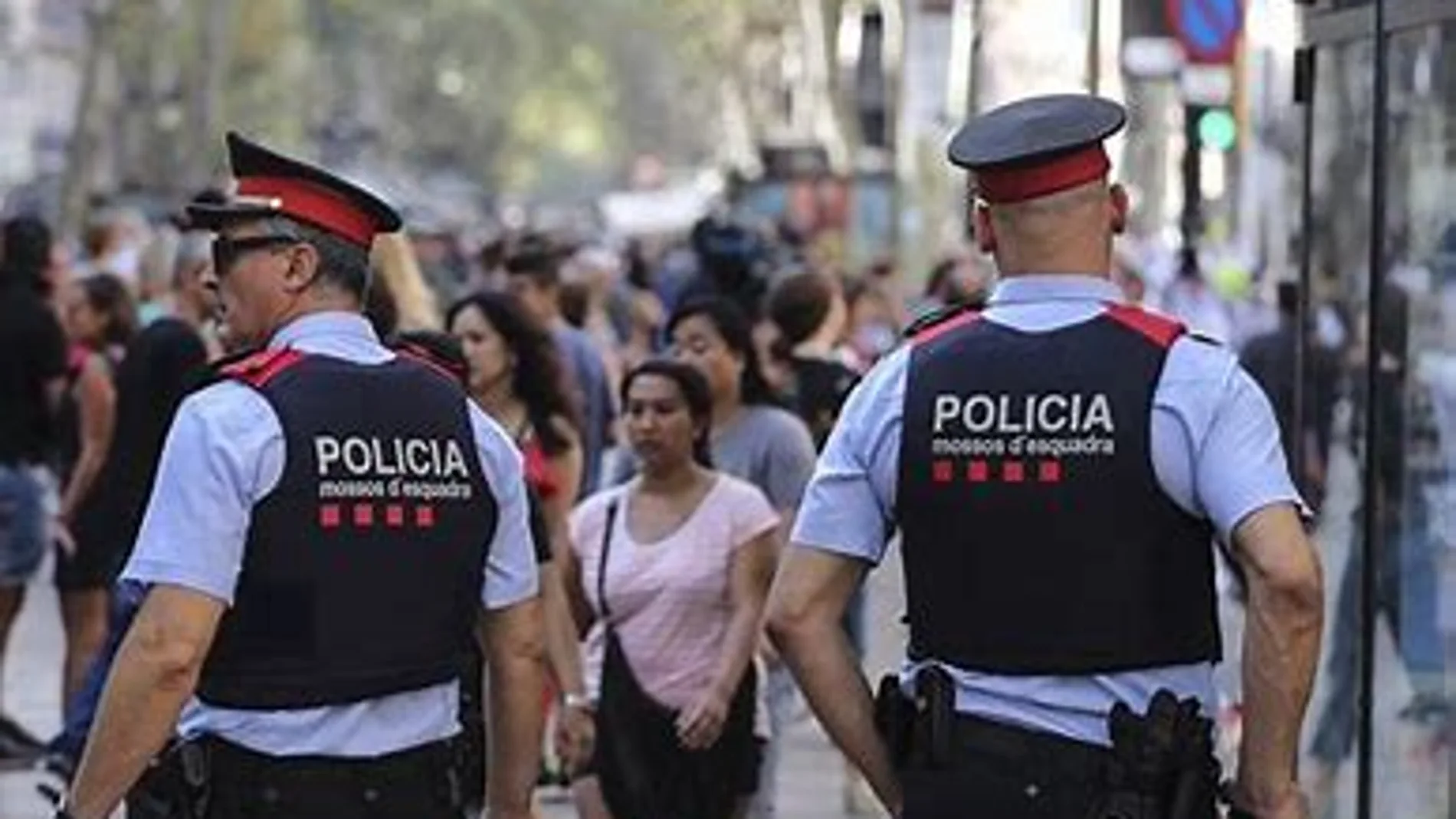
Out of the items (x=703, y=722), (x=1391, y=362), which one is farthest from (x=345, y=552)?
(x=1391, y=362)

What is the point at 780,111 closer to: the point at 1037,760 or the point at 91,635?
the point at 91,635

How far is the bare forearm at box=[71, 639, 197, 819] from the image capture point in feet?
20.4

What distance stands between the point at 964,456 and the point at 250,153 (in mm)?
1290

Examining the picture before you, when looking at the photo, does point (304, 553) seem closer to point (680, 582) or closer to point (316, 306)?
A: point (316, 306)

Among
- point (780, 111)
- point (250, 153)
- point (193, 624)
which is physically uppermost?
point (250, 153)

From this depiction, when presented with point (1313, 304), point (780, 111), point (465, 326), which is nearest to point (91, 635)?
point (465, 326)

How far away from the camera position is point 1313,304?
37.1 ft

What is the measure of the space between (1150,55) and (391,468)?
17541 mm

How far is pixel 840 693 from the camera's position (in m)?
6.29

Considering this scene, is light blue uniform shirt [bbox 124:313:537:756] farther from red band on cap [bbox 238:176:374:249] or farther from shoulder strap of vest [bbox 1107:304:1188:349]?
shoulder strap of vest [bbox 1107:304:1188:349]

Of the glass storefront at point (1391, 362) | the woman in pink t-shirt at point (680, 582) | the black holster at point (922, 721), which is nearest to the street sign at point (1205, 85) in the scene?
the glass storefront at point (1391, 362)

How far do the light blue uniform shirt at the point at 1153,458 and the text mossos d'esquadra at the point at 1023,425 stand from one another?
0.07 meters

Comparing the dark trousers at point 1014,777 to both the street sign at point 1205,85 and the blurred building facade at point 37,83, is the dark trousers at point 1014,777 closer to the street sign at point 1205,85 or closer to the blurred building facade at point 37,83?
the street sign at point 1205,85

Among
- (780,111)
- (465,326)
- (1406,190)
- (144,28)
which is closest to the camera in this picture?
(1406,190)
